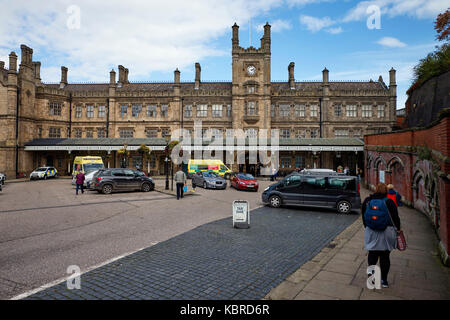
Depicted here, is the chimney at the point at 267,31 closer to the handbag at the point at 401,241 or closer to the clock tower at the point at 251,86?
the clock tower at the point at 251,86

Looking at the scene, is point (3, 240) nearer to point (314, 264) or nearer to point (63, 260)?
point (63, 260)

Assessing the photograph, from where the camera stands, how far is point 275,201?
46.1 ft

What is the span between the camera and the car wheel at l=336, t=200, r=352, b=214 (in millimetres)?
12870

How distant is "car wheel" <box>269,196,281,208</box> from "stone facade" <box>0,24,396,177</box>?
24745 mm

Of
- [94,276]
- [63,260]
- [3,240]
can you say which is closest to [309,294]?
[94,276]

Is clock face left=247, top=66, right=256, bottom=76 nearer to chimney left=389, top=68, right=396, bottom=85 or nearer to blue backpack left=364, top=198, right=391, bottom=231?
chimney left=389, top=68, right=396, bottom=85

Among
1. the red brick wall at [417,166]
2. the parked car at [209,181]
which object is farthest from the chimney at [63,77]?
the red brick wall at [417,166]

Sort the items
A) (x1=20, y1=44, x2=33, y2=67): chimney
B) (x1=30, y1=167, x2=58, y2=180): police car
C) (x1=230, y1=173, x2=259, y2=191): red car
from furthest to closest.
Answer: (x1=20, y1=44, x2=33, y2=67): chimney
(x1=30, y1=167, x2=58, y2=180): police car
(x1=230, y1=173, x2=259, y2=191): red car

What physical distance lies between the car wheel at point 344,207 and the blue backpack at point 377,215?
8327 mm

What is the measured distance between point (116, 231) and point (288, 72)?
3894 centimetres

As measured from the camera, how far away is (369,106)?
128 feet

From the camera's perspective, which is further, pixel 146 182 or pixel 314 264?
pixel 146 182

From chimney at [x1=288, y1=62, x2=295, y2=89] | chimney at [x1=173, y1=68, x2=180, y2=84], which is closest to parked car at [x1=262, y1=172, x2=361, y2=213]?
chimney at [x1=288, y1=62, x2=295, y2=89]

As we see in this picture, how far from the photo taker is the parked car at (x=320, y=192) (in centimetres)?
1291
